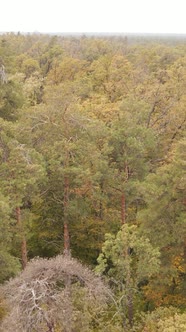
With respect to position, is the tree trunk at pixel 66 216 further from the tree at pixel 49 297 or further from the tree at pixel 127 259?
the tree at pixel 49 297

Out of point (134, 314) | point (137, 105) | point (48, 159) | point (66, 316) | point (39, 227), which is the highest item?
point (137, 105)

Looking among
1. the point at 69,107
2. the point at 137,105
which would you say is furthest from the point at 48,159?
the point at 137,105

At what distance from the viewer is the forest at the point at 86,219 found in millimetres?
13125

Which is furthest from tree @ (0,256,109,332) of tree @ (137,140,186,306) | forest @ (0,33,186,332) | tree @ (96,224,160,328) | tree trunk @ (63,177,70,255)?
tree trunk @ (63,177,70,255)

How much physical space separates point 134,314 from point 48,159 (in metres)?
7.88

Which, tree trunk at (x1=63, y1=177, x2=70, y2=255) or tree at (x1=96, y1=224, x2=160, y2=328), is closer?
tree at (x1=96, y1=224, x2=160, y2=328)

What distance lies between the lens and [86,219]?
2158 centimetres

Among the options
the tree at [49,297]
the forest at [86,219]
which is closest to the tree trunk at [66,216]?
the forest at [86,219]

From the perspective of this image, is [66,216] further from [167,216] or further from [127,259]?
[127,259]

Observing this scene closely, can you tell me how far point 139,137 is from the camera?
2058 cm

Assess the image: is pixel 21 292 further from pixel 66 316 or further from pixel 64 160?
pixel 64 160

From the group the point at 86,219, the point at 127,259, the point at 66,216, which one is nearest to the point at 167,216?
the point at 127,259

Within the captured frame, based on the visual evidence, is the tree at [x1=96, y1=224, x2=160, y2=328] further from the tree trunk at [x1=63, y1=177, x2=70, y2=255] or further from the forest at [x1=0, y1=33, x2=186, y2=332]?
the tree trunk at [x1=63, y1=177, x2=70, y2=255]

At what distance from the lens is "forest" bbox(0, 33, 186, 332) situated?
13.1 metres
